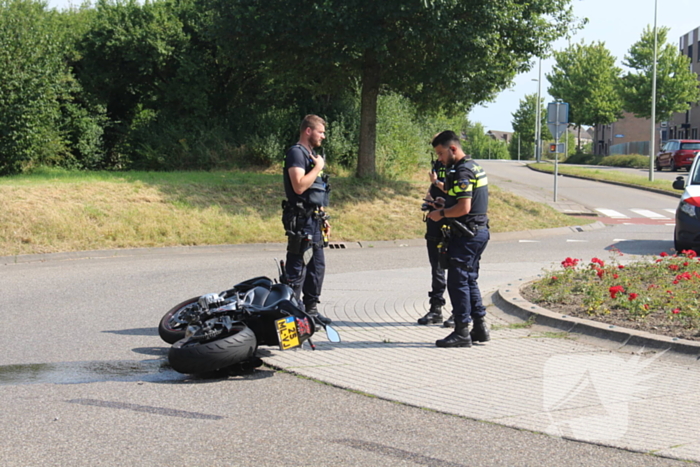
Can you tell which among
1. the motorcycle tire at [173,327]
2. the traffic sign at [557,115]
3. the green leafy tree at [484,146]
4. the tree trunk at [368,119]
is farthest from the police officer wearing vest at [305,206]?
the green leafy tree at [484,146]

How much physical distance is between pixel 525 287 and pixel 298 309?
384cm

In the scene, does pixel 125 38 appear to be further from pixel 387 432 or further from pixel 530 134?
pixel 530 134

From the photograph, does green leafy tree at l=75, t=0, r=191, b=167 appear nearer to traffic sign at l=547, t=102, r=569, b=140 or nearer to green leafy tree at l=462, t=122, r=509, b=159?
traffic sign at l=547, t=102, r=569, b=140

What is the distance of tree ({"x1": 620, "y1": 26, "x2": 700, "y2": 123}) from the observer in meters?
52.3

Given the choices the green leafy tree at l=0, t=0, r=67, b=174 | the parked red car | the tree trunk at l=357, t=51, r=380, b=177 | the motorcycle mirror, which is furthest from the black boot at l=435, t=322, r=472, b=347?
the parked red car

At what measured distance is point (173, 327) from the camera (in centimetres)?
657

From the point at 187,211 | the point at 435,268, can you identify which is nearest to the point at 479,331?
the point at 435,268

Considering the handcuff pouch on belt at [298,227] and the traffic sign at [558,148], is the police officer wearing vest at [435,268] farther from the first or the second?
the traffic sign at [558,148]

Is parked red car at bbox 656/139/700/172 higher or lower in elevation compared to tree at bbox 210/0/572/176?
lower

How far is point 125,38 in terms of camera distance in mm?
25312

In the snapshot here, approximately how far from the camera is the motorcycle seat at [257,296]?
6121 millimetres

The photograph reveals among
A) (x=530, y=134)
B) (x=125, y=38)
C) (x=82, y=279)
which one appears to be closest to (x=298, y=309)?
(x=82, y=279)

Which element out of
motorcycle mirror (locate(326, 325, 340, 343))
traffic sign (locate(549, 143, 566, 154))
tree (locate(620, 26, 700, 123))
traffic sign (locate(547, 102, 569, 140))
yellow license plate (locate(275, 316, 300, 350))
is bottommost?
motorcycle mirror (locate(326, 325, 340, 343))

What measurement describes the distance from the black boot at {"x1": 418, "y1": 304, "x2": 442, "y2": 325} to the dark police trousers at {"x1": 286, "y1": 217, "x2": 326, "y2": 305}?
111 cm
